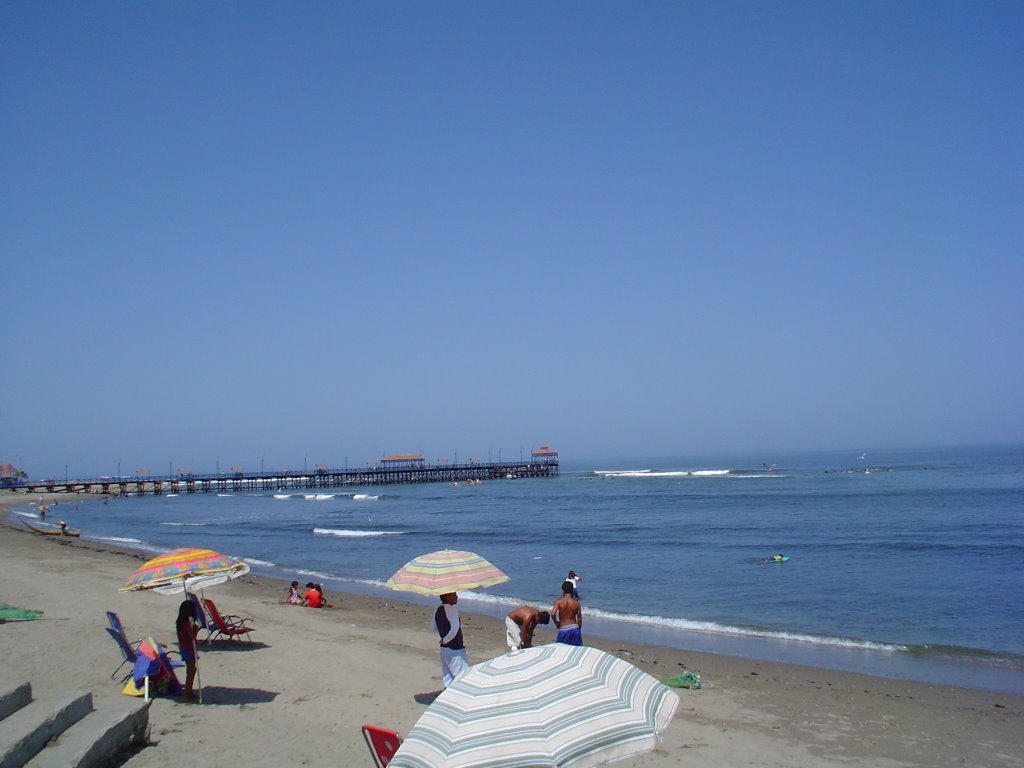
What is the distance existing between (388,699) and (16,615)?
716cm

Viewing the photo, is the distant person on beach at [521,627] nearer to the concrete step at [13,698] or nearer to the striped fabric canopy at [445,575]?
the striped fabric canopy at [445,575]

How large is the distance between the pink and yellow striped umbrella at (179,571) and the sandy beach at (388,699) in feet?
4.04

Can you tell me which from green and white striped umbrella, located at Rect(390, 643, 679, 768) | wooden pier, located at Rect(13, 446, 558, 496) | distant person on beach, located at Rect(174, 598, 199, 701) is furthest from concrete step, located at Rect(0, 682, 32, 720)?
wooden pier, located at Rect(13, 446, 558, 496)

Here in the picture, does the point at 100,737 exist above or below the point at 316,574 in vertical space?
above

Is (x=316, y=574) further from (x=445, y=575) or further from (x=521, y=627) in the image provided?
(x=521, y=627)

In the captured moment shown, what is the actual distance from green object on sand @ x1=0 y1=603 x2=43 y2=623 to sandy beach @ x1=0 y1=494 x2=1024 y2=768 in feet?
0.80

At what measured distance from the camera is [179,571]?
799 centimetres

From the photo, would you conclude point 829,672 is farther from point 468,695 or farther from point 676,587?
point 468,695

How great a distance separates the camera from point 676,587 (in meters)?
20.6

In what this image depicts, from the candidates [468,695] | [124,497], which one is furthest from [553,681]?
[124,497]

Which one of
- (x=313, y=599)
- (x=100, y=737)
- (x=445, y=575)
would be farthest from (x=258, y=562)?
(x=100, y=737)

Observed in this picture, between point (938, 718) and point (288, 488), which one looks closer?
point (938, 718)

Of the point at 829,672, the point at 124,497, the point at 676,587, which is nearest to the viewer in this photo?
the point at 829,672

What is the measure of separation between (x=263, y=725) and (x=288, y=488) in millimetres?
93458
